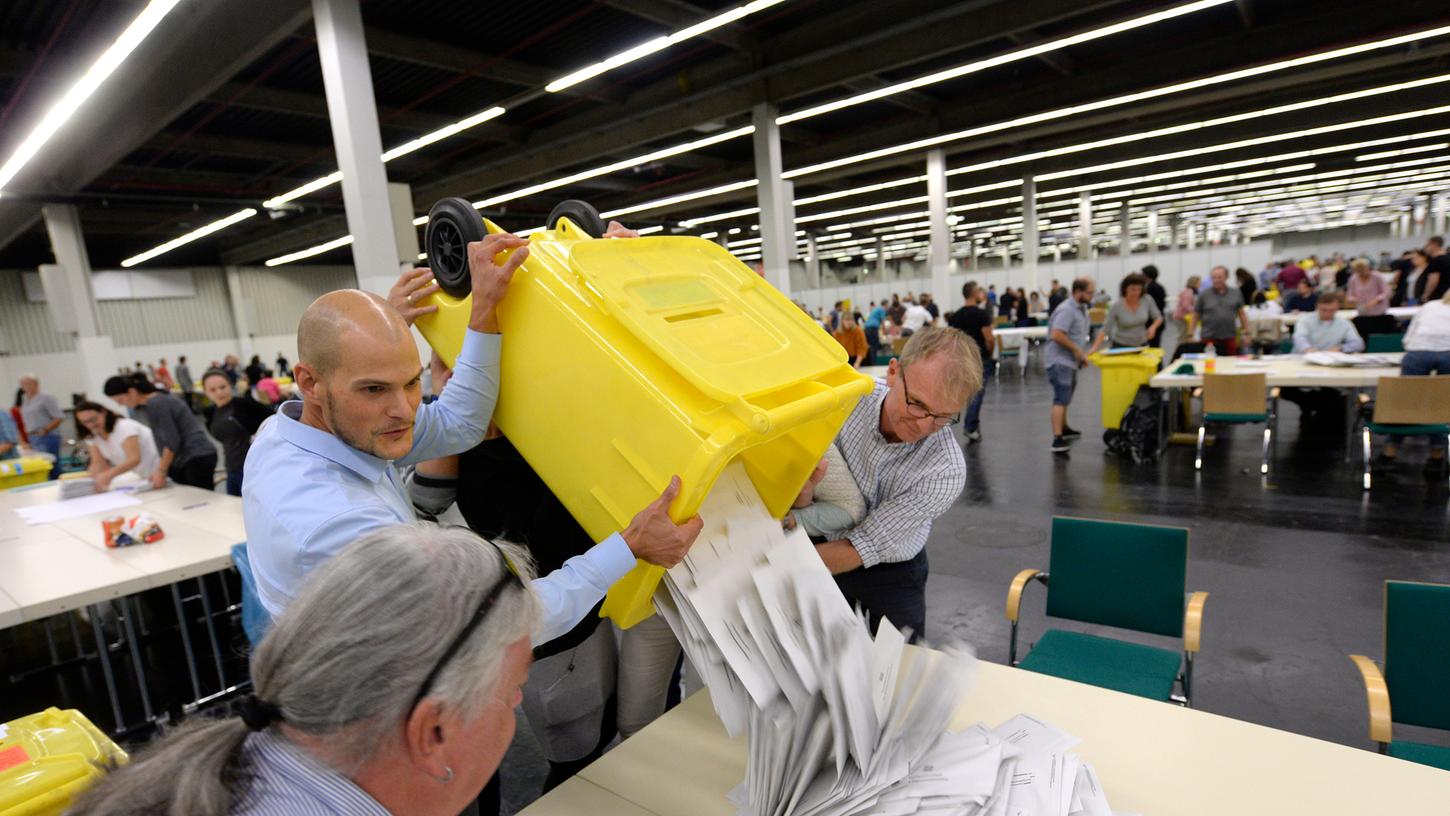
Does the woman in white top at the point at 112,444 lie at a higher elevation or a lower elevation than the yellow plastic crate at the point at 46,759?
higher

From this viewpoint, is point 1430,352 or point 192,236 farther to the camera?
point 192,236

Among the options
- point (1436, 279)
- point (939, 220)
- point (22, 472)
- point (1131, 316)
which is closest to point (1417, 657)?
point (1131, 316)

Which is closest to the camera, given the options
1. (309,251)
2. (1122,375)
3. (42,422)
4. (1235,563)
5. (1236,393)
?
(1235,563)

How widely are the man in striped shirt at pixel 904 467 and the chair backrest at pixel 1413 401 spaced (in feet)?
15.3

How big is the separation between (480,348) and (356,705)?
0.69 meters

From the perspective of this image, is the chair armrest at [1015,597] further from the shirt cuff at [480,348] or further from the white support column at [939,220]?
the white support column at [939,220]

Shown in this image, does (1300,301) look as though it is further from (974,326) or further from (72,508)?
(72,508)

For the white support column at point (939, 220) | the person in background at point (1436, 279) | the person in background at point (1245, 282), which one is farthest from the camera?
the white support column at point (939, 220)

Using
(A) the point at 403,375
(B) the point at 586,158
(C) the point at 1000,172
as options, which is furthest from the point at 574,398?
(C) the point at 1000,172

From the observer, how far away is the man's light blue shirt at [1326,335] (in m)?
5.93

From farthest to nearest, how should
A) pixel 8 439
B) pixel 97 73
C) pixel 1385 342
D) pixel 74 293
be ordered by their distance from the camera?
pixel 74 293, pixel 8 439, pixel 1385 342, pixel 97 73

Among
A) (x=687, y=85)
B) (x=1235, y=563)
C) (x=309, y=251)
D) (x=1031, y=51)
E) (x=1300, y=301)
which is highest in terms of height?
(x=687, y=85)

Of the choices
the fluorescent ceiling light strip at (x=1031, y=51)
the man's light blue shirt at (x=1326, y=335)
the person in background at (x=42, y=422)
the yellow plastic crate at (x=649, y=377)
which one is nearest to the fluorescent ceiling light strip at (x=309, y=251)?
the person in background at (x=42, y=422)

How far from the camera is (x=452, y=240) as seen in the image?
127 cm
